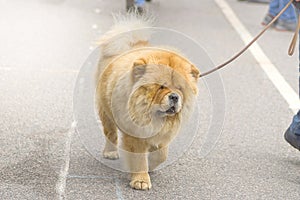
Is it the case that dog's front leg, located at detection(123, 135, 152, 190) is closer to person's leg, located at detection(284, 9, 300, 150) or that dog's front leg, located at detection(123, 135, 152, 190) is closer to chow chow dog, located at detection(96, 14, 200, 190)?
chow chow dog, located at detection(96, 14, 200, 190)

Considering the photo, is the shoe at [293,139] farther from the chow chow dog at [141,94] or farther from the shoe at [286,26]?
the shoe at [286,26]

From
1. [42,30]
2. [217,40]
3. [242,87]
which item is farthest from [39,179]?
[217,40]

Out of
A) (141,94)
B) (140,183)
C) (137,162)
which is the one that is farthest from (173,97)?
(140,183)

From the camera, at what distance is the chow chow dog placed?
13.9 feet

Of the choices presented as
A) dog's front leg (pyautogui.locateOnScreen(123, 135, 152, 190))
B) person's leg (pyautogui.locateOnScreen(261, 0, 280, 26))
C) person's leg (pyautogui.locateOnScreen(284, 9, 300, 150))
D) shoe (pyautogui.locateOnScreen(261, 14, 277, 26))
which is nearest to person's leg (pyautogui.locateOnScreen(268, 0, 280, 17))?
person's leg (pyautogui.locateOnScreen(261, 0, 280, 26))

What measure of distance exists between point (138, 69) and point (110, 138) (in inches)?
36.9

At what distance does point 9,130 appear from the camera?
18.5 ft

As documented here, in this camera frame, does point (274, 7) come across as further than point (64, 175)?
Yes

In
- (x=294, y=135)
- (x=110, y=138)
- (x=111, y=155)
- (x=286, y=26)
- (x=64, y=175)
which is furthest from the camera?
(x=286, y=26)

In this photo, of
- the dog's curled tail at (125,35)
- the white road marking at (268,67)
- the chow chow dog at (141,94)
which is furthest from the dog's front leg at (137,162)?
the white road marking at (268,67)

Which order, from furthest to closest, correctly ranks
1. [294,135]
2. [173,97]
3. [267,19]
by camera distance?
[267,19], [294,135], [173,97]

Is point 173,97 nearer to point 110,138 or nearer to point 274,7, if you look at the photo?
point 110,138

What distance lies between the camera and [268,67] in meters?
8.70

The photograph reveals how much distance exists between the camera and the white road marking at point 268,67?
7332 millimetres
